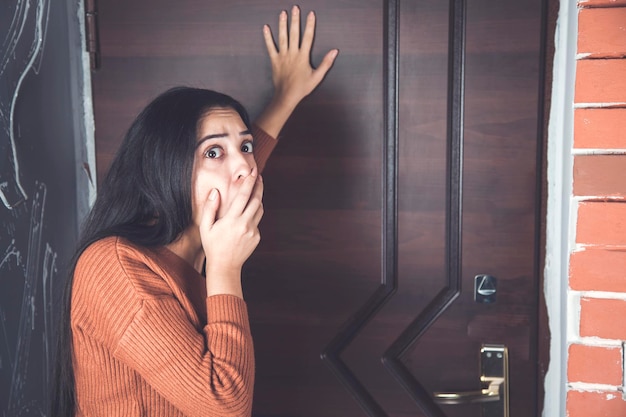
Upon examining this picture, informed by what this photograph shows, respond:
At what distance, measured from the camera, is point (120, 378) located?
113 cm

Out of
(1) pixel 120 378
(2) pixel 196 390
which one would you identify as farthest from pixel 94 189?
(2) pixel 196 390

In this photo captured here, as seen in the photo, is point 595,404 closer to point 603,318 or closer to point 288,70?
point 603,318

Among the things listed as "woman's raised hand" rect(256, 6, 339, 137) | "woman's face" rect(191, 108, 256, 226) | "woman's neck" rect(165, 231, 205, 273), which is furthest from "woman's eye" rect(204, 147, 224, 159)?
"woman's raised hand" rect(256, 6, 339, 137)

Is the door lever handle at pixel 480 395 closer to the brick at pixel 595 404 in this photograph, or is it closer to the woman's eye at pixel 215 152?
the brick at pixel 595 404

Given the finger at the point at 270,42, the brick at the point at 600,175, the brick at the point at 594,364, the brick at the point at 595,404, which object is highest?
the finger at the point at 270,42

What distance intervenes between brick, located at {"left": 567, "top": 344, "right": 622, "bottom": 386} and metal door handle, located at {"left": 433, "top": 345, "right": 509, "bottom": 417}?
188 millimetres

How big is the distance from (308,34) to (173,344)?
2.49 ft

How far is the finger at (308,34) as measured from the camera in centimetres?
146

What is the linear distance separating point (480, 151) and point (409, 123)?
0.54 ft

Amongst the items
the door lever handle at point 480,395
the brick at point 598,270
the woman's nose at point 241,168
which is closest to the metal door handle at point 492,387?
the door lever handle at point 480,395

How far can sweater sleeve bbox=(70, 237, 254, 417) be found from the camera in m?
1.04

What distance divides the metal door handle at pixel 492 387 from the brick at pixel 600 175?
424 millimetres

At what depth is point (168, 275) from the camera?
3.74 ft

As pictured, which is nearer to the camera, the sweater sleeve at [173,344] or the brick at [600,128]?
the sweater sleeve at [173,344]
